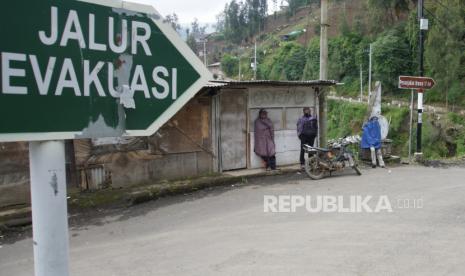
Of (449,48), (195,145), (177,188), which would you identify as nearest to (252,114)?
(195,145)

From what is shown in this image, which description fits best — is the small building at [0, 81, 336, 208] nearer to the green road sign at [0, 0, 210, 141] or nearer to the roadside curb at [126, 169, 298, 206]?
the roadside curb at [126, 169, 298, 206]

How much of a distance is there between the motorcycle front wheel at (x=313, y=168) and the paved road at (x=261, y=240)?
1.57 meters

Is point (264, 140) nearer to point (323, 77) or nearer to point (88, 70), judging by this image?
point (323, 77)

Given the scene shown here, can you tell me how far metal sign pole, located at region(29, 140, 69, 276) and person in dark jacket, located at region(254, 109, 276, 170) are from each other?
9.67 m

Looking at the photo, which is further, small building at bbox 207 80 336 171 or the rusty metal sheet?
the rusty metal sheet

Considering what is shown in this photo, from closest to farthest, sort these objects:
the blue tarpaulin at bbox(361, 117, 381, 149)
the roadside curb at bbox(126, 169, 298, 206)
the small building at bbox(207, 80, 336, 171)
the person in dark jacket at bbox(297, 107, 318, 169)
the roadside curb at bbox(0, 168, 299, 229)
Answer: the roadside curb at bbox(0, 168, 299, 229) < the roadside curb at bbox(126, 169, 298, 206) < the small building at bbox(207, 80, 336, 171) < the person in dark jacket at bbox(297, 107, 318, 169) < the blue tarpaulin at bbox(361, 117, 381, 149)

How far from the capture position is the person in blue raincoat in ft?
38.4

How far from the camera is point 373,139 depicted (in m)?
11.7

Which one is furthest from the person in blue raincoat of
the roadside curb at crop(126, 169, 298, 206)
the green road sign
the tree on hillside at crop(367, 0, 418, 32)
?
the tree on hillside at crop(367, 0, 418, 32)

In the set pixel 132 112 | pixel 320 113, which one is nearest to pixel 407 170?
pixel 320 113

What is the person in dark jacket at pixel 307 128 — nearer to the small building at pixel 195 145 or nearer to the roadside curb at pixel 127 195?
the small building at pixel 195 145

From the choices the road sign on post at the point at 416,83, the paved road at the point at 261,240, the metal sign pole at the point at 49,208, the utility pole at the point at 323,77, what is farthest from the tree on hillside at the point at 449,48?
the metal sign pole at the point at 49,208

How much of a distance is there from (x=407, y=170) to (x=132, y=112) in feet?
36.2

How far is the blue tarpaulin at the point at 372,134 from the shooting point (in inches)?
463
